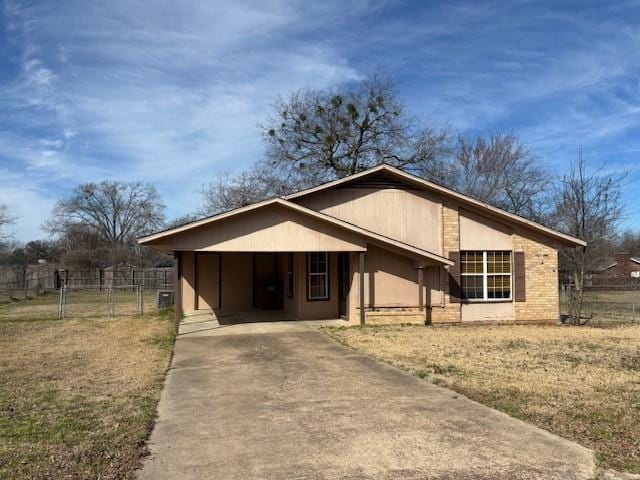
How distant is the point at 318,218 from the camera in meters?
14.2

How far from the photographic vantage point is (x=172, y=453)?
→ 4953 mm

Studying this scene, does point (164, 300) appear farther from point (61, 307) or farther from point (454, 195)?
point (454, 195)

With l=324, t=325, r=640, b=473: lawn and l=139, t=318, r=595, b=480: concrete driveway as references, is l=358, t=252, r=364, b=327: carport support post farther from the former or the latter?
l=139, t=318, r=595, b=480: concrete driveway

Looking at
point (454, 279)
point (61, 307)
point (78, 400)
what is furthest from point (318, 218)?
point (61, 307)

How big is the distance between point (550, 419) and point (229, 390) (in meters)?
3.97

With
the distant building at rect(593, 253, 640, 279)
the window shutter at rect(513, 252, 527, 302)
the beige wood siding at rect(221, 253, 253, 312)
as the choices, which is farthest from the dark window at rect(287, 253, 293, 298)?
the distant building at rect(593, 253, 640, 279)

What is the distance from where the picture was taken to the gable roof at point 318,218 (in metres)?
13.2

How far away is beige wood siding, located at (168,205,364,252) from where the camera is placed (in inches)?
532

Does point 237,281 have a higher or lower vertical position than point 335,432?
higher

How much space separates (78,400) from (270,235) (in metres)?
7.50

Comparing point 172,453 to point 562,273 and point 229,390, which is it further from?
point 562,273

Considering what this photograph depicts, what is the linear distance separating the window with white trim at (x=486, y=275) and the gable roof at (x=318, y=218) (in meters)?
1.33

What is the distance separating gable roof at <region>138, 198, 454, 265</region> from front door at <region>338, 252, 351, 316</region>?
4.53 ft

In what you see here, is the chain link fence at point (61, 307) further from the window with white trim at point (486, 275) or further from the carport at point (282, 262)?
the window with white trim at point (486, 275)
